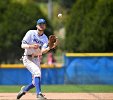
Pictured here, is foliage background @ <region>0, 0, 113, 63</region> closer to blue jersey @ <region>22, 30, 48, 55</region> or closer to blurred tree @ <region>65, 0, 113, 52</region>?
blurred tree @ <region>65, 0, 113, 52</region>

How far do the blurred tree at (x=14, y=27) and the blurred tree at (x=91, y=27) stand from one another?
2809 millimetres

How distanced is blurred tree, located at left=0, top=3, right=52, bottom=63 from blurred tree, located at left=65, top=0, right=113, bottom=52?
9.22 feet

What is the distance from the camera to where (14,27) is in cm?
3114

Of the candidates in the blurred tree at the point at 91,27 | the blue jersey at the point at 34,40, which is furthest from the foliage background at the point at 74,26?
the blue jersey at the point at 34,40

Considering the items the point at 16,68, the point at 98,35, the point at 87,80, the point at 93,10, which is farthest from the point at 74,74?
the point at 93,10

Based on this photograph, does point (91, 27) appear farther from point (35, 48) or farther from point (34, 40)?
point (35, 48)

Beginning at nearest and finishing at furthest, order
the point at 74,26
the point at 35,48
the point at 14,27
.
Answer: the point at 35,48, the point at 74,26, the point at 14,27

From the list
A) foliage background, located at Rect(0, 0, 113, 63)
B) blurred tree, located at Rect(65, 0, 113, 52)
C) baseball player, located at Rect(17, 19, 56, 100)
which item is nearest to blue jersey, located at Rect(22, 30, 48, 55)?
baseball player, located at Rect(17, 19, 56, 100)

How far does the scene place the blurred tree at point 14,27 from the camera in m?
30.5

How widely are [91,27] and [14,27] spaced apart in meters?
6.38

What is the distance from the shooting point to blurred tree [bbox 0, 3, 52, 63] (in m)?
30.5

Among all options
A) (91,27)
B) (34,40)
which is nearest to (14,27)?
(91,27)

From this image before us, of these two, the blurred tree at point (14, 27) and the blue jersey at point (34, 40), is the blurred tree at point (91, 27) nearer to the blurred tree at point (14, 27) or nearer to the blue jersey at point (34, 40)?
the blurred tree at point (14, 27)

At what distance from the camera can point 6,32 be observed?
31.0 meters
